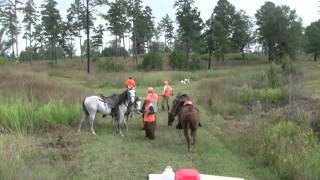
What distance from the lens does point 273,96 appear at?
24.3m

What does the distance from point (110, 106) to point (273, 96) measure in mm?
10047

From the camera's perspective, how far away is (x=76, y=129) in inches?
661

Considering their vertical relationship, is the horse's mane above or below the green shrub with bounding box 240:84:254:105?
above

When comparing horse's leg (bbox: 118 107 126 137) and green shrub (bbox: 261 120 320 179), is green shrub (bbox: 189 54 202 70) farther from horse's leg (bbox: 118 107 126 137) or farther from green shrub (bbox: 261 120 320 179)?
green shrub (bbox: 261 120 320 179)

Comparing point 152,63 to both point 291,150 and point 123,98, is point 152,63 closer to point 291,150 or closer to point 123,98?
point 123,98

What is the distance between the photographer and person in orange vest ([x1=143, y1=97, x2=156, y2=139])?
1605 centimetres

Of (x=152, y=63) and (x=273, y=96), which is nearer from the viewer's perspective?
(x=273, y=96)

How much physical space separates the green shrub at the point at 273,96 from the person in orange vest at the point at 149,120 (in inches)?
343

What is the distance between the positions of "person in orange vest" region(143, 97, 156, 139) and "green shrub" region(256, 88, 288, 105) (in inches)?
343

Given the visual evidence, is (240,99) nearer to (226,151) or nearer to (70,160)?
(226,151)

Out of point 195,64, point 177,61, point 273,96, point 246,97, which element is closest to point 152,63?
point 177,61

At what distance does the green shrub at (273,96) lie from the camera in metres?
23.7

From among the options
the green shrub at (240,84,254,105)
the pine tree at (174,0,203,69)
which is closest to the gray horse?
the green shrub at (240,84,254,105)

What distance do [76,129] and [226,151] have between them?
17.1ft
